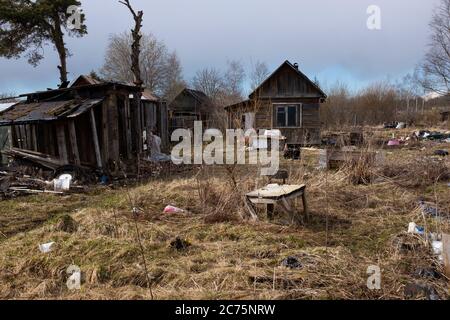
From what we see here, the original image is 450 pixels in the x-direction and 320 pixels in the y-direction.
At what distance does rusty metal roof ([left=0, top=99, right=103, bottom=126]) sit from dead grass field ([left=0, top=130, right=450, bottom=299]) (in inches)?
129

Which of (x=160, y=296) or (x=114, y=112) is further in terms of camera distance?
(x=114, y=112)

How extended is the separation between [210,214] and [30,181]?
5.92 m

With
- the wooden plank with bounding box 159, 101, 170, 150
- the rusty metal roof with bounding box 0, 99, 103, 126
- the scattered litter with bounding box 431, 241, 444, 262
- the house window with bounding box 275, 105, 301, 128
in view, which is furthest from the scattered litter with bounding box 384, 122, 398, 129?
the scattered litter with bounding box 431, 241, 444, 262

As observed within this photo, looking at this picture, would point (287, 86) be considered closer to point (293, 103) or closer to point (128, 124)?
point (293, 103)

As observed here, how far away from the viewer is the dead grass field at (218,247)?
3476 millimetres

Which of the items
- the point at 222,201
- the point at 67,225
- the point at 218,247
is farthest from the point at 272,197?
the point at 67,225

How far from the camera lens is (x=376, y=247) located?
459 centimetres

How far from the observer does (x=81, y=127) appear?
437 inches

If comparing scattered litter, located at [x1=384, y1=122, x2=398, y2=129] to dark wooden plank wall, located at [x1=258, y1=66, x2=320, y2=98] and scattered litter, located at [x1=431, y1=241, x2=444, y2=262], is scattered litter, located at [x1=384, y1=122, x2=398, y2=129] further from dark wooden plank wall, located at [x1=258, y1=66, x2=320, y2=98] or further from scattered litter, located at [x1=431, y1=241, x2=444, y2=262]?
scattered litter, located at [x1=431, y1=241, x2=444, y2=262]

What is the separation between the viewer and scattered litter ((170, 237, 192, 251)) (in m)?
4.63
